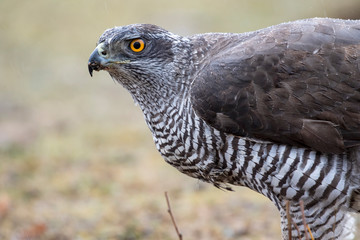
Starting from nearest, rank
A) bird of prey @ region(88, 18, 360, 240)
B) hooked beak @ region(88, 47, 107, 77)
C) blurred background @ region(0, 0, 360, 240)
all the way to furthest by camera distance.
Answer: bird of prey @ region(88, 18, 360, 240) < hooked beak @ region(88, 47, 107, 77) < blurred background @ region(0, 0, 360, 240)

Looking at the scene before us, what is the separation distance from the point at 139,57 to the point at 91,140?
5088mm

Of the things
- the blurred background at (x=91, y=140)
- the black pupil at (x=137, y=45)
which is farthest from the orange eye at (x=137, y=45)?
the blurred background at (x=91, y=140)

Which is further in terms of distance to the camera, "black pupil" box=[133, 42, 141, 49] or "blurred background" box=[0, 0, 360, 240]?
"blurred background" box=[0, 0, 360, 240]

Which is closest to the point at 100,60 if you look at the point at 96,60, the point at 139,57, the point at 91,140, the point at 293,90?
the point at 96,60

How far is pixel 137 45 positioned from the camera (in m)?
4.67

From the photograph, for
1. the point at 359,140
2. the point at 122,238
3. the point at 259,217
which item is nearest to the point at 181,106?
the point at 359,140

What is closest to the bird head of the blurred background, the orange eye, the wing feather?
the orange eye

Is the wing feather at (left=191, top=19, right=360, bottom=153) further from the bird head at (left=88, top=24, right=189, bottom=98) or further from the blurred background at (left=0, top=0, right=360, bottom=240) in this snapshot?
the blurred background at (left=0, top=0, right=360, bottom=240)

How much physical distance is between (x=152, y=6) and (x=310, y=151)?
11.7m

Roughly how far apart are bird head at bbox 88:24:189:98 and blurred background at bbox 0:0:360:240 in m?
2.20

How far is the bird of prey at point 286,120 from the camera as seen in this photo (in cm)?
411

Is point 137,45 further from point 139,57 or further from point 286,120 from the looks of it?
point 286,120

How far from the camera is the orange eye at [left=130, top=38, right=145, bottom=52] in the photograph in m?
4.65

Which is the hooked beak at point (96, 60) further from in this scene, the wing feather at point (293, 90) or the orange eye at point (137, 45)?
the wing feather at point (293, 90)
